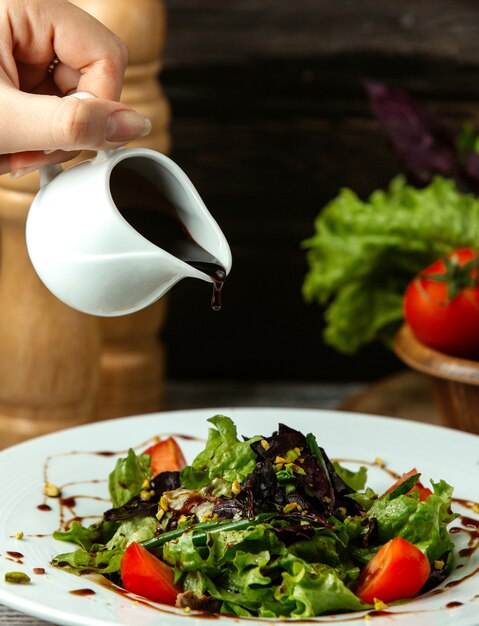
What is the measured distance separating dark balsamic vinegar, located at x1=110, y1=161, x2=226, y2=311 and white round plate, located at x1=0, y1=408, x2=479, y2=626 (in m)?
0.39

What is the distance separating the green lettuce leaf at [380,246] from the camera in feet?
7.16

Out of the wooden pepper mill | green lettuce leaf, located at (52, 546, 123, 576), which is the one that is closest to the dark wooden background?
the wooden pepper mill

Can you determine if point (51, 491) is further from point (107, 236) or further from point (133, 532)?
point (107, 236)

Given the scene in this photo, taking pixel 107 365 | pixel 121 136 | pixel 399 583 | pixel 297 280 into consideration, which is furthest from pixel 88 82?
pixel 297 280

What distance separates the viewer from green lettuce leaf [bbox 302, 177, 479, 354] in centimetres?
218

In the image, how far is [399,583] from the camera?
1.21 metres

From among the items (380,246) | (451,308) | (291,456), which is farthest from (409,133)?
(291,456)

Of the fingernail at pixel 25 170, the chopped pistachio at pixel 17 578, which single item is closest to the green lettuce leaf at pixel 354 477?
the chopped pistachio at pixel 17 578

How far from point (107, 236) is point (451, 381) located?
831 millimetres

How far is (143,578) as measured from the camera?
1231 mm

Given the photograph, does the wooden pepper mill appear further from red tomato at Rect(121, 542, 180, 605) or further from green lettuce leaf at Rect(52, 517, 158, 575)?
red tomato at Rect(121, 542, 180, 605)

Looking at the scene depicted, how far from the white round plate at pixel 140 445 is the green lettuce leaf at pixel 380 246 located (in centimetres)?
58

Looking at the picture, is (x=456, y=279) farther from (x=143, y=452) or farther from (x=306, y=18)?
(x=306, y=18)

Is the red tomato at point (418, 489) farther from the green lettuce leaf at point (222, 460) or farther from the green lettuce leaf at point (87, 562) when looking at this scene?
the green lettuce leaf at point (87, 562)
